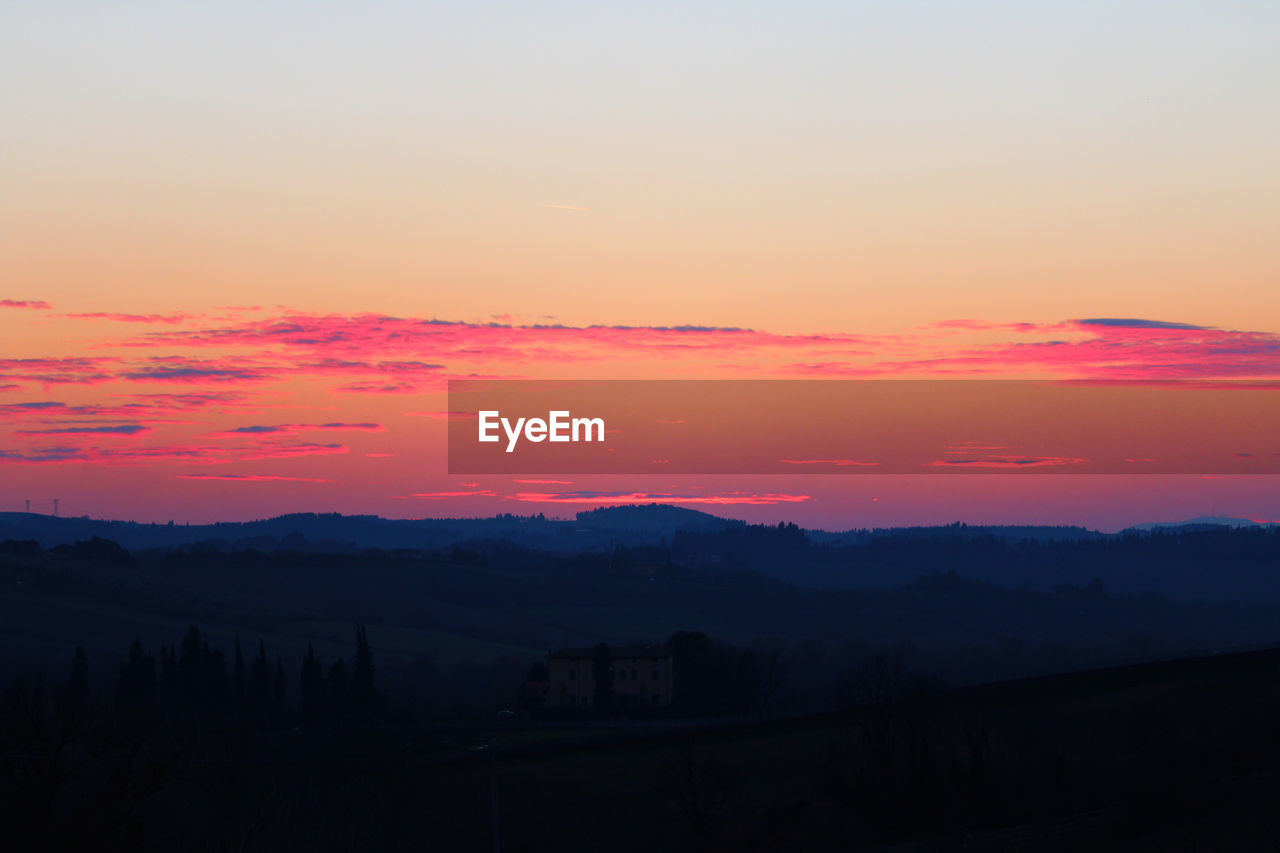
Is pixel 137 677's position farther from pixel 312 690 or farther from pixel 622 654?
pixel 622 654

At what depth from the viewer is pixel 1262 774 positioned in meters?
49.4

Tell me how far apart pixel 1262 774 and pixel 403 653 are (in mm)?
150798

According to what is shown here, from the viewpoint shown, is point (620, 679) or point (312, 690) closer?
point (312, 690)

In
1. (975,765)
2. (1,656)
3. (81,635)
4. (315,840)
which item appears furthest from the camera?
(81,635)

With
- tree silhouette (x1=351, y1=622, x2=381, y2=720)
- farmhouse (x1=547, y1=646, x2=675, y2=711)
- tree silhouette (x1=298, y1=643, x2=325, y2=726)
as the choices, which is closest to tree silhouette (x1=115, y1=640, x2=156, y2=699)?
tree silhouette (x1=298, y1=643, x2=325, y2=726)

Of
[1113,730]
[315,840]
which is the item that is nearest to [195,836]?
[315,840]

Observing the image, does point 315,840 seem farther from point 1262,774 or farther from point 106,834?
point 1262,774

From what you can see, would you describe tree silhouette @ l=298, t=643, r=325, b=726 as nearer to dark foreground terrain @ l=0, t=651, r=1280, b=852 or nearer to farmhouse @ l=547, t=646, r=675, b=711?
dark foreground terrain @ l=0, t=651, r=1280, b=852

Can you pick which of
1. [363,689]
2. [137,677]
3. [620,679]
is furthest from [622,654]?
[137,677]

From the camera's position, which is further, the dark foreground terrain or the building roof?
the building roof

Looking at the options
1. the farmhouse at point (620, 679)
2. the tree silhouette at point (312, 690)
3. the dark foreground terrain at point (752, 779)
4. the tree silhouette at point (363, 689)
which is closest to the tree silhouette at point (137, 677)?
the tree silhouette at point (312, 690)

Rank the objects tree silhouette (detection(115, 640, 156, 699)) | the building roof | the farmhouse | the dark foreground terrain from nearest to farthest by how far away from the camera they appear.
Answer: the dark foreground terrain → tree silhouette (detection(115, 640, 156, 699)) → the farmhouse → the building roof

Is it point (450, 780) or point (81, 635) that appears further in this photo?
point (81, 635)

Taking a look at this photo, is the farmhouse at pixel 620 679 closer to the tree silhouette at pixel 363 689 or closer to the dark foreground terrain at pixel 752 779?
the tree silhouette at pixel 363 689
